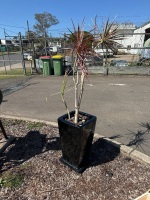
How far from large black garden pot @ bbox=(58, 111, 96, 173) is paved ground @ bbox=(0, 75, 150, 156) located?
45.3 inches

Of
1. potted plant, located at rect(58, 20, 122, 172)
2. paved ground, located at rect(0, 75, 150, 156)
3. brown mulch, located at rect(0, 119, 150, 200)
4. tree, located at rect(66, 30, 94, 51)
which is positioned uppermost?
tree, located at rect(66, 30, 94, 51)

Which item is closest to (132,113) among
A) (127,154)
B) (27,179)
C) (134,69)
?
(127,154)

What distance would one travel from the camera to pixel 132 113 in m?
4.64

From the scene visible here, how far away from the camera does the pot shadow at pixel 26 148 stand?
275cm

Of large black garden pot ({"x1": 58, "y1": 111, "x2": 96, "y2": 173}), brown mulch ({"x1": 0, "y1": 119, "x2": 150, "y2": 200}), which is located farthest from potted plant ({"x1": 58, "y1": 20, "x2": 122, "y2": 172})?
brown mulch ({"x1": 0, "y1": 119, "x2": 150, "y2": 200})

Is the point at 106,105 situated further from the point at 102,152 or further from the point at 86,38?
the point at 86,38

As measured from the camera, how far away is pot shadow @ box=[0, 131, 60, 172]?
9.04ft

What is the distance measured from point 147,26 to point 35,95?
658 inches

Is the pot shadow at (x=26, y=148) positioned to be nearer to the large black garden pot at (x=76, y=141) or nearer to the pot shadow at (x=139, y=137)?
the large black garden pot at (x=76, y=141)

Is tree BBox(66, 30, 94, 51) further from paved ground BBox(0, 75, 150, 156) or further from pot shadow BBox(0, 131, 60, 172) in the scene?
paved ground BBox(0, 75, 150, 156)

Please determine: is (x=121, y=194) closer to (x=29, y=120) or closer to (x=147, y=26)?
(x=29, y=120)

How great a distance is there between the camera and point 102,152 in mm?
2908

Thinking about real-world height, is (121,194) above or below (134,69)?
below

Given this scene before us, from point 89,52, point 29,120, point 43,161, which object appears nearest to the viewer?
point 89,52
